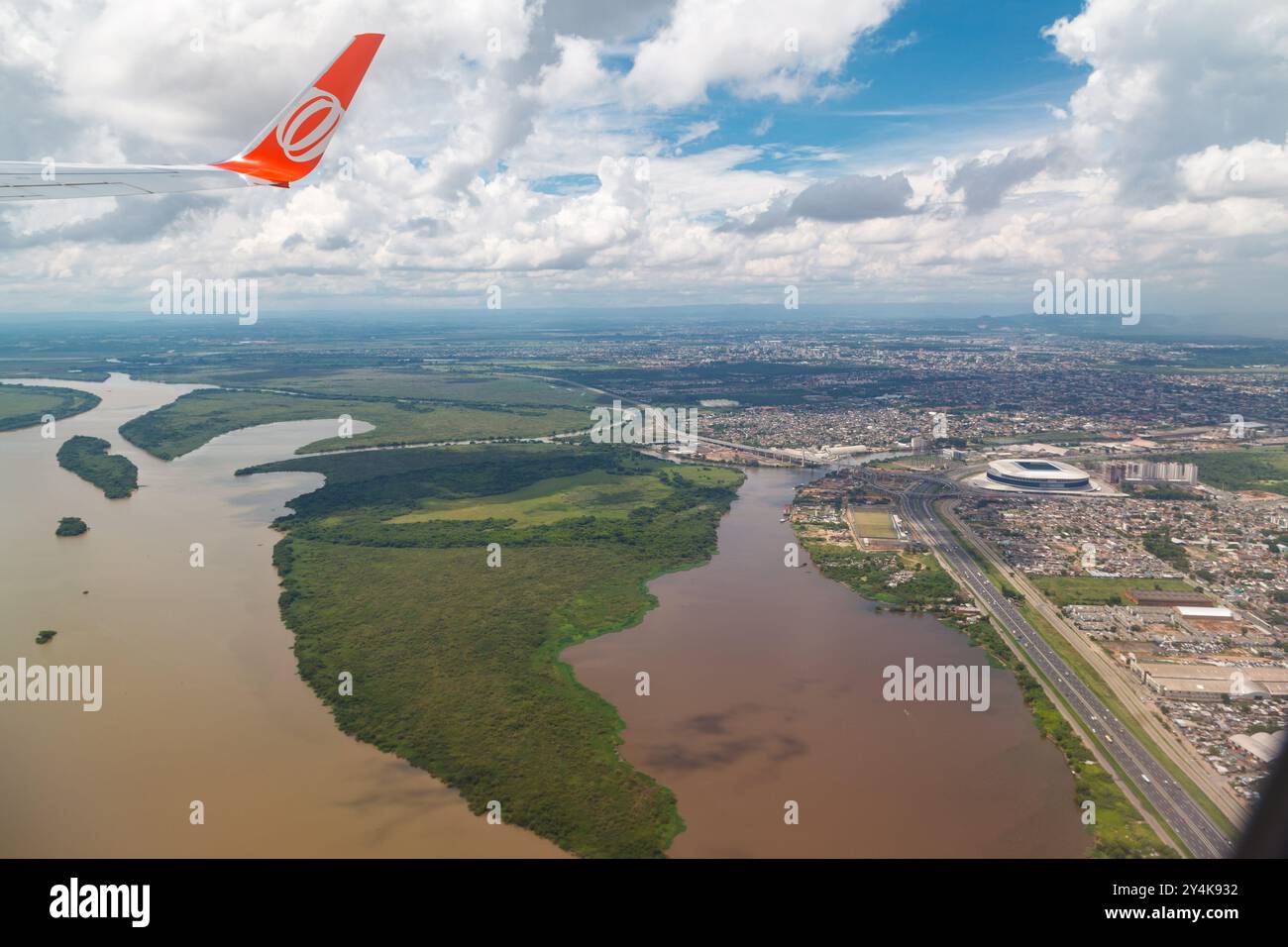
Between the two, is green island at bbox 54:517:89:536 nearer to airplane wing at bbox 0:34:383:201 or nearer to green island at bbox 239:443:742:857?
green island at bbox 239:443:742:857

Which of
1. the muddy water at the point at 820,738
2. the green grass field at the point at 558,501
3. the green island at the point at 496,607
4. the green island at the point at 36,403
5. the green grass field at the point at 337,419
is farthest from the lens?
the green island at the point at 36,403

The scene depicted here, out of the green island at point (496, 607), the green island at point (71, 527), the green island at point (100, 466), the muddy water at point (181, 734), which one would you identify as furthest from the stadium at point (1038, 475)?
the green island at point (100, 466)

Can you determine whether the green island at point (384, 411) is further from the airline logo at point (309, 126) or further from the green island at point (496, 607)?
the airline logo at point (309, 126)

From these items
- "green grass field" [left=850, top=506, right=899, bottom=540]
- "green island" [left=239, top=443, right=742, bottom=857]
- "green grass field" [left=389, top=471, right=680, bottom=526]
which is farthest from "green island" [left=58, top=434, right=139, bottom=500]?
Answer: "green grass field" [left=850, top=506, right=899, bottom=540]

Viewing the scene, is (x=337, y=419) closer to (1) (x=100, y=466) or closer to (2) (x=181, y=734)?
(1) (x=100, y=466)

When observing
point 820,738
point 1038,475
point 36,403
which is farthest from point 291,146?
point 36,403

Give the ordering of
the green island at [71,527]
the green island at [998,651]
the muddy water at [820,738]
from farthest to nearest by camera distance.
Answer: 1. the green island at [71,527]
2. the muddy water at [820,738]
3. the green island at [998,651]
